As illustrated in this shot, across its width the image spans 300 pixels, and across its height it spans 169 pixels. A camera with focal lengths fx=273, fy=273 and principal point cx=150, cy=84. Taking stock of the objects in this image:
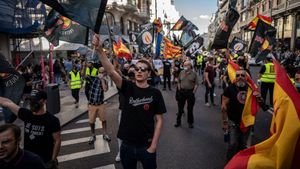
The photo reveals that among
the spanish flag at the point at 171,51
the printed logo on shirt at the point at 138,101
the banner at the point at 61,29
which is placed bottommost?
the printed logo on shirt at the point at 138,101

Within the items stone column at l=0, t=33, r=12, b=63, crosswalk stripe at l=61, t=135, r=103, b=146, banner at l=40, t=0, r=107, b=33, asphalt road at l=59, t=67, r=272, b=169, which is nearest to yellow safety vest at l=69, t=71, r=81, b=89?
asphalt road at l=59, t=67, r=272, b=169

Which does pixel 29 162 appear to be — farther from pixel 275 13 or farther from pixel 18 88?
pixel 275 13

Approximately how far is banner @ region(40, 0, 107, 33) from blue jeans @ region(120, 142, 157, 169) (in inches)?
55.4

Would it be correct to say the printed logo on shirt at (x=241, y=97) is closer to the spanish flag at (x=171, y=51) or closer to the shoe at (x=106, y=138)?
the shoe at (x=106, y=138)

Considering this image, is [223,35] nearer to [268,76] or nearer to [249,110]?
[268,76]

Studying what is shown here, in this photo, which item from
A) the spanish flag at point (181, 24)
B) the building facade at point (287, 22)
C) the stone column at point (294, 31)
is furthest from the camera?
the stone column at point (294, 31)

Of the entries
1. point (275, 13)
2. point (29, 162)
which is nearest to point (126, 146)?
point (29, 162)

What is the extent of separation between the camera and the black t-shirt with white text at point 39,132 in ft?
10.7

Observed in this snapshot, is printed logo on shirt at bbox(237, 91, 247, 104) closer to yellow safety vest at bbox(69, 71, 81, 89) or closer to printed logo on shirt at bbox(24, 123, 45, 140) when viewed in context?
printed logo on shirt at bbox(24, 123, 45, 140)

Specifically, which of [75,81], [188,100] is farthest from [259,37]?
[75,81]

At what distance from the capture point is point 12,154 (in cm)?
227

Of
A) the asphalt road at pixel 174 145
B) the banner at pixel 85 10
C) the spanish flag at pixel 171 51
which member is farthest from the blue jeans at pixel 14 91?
the spanish flag at pixel 171 51

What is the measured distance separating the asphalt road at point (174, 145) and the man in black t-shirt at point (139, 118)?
1924 millimetres

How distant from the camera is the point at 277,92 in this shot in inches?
92.8
